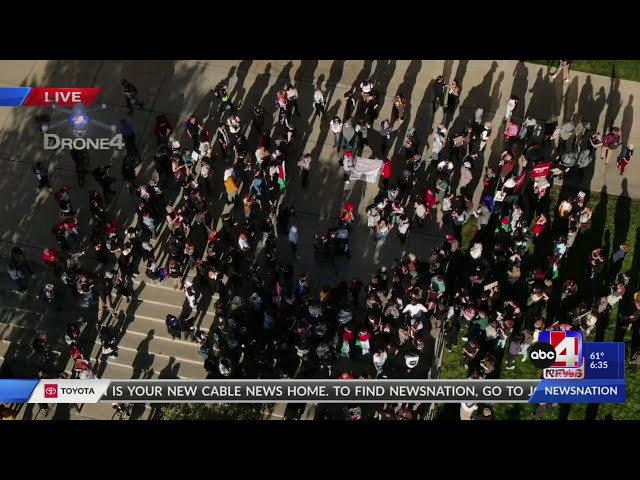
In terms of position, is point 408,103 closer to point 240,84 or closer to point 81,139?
point 240,84

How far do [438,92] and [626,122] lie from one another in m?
5.89

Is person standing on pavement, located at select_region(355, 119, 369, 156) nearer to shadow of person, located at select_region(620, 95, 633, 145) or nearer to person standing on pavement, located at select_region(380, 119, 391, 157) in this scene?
person standing on pavement, located at select_region(380, 119, 391, 157)

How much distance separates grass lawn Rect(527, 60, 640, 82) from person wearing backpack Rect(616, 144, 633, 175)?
9.93 ft

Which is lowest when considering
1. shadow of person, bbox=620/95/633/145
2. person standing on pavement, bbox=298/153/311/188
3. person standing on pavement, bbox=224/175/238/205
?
person standing on pavement, bbox=224/175/238/205

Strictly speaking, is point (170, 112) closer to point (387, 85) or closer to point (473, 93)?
point (387, 85)

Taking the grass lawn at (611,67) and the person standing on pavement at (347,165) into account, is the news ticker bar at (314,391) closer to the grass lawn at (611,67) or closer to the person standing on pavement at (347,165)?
the person standing on pavement at (347,165)

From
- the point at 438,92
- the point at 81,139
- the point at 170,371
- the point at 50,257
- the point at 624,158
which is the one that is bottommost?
the point at 170,371

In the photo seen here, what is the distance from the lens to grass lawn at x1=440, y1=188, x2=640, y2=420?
898 inches

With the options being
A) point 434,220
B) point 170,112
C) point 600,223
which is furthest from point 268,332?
point 600,223

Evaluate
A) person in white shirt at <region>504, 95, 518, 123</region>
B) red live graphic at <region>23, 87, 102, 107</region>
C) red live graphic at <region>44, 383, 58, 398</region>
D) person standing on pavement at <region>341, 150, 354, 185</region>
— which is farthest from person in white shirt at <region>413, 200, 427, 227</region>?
red live graphic at <region>23, 87, 102, 107</region>

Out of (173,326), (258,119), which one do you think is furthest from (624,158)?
(173,326)

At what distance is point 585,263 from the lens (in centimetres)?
2439

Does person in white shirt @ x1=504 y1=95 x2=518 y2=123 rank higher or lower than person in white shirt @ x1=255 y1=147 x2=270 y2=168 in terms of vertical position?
higher

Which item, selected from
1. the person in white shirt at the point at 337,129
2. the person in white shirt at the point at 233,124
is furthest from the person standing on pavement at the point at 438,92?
the person in white shirt at the point at 233,124
